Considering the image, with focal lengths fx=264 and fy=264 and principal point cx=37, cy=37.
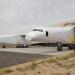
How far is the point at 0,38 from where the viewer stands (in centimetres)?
6200

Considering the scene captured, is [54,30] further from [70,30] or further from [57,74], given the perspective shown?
[57,74]

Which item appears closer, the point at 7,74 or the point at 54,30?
the point at 7,74

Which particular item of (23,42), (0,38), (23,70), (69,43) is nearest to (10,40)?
(0,38)

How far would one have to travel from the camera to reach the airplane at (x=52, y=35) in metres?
29.7

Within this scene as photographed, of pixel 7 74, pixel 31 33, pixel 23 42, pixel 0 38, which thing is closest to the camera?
pixel 7 74

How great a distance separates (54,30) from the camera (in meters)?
31.5

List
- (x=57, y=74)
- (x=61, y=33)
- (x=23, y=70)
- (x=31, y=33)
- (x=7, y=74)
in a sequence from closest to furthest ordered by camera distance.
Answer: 1. (x=57, y=74)
2. (x=7, y=74)
3. (x=23, y=70)
4. (x=31, y=33)
5. (x=61, y=33)

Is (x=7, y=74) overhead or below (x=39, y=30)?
below

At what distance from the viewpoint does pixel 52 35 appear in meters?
30.7

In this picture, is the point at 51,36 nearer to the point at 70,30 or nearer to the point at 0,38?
the point at 70,30

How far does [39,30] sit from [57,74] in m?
19.8

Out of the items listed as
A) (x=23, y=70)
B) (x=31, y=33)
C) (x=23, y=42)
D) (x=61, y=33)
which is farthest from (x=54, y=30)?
(x=23, y=42)

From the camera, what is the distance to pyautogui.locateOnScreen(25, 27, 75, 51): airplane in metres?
29.7

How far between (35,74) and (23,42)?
148 ft
